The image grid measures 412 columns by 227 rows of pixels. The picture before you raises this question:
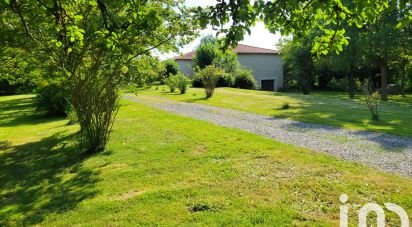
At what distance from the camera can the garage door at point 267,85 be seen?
49156 millimetres

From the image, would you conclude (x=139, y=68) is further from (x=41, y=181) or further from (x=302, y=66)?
(x=302, y=66)

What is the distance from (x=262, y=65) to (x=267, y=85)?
290cm

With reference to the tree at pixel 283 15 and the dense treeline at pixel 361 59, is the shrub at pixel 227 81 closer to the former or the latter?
the dense treeline at pixel 361 59

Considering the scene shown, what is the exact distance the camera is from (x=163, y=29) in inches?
368

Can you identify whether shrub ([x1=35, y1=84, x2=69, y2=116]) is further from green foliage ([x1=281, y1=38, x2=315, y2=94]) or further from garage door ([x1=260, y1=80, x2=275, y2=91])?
garage door ([x1=260, y1=80, x2=275, y2=91])

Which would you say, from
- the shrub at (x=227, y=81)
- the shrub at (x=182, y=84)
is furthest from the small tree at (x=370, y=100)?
the shrub at (x=227, y=81)

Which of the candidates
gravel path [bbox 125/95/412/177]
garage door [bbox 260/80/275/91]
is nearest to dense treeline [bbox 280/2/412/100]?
garage door [bbox 260/80/275/91]

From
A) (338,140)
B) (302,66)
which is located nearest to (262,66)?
(302,66)

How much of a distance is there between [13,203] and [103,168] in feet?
7.05

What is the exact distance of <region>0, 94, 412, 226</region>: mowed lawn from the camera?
16.9 ft

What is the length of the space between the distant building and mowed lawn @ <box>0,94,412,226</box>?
39.0 metres

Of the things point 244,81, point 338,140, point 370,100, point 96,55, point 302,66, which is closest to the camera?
point 96,55

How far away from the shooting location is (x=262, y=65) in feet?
163

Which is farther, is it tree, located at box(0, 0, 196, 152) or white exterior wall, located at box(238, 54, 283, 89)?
white exterior wall, located at box(238, 54, 283, 89)
